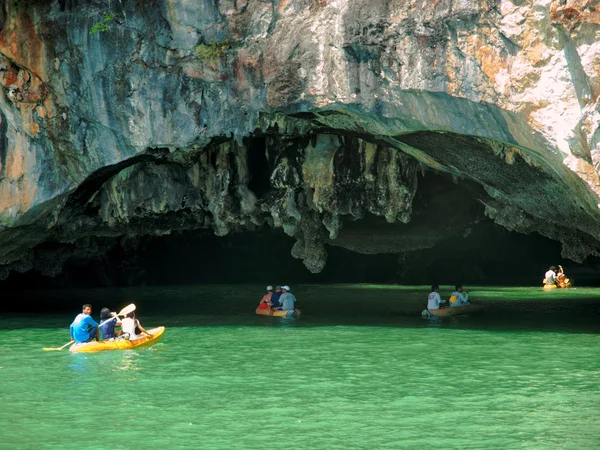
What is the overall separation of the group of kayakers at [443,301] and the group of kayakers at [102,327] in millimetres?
7965

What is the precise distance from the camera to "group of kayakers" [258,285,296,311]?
2041 centimetres

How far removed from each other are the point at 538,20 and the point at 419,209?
12.1m

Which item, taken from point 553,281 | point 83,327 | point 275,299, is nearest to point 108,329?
point 83,327

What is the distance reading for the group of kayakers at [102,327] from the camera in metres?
14.6

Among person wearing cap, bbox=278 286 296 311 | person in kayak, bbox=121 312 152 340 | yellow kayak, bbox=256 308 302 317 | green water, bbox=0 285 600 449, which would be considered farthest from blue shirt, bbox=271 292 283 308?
person in kayak, bbox=121 312 152 340

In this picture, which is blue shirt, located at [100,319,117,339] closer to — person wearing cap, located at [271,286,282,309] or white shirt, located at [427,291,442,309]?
person wearing cap, located at [271,286,282,309]

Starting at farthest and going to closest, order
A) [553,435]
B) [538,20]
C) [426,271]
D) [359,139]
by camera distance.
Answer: [426,271] < [359,139] < [538,20] < [553,435]

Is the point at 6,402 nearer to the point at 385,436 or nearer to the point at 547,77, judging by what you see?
the point at 385,436

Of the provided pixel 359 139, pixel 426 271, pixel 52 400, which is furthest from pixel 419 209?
pixel 52 400

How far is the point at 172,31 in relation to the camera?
15102 mm

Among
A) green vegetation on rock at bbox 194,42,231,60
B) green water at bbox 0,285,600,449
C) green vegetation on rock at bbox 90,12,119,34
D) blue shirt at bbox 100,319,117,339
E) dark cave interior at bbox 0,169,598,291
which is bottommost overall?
green water at bbox 0,285,600,449

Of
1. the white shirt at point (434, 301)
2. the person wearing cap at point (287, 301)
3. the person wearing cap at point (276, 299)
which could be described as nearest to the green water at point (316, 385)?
the white shirt at point (434, 301)

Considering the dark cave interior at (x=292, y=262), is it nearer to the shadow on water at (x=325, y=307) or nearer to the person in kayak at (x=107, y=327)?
the shadow on water at (x=325, y=307)

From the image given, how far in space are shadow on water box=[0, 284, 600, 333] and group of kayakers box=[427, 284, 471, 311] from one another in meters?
0.57
